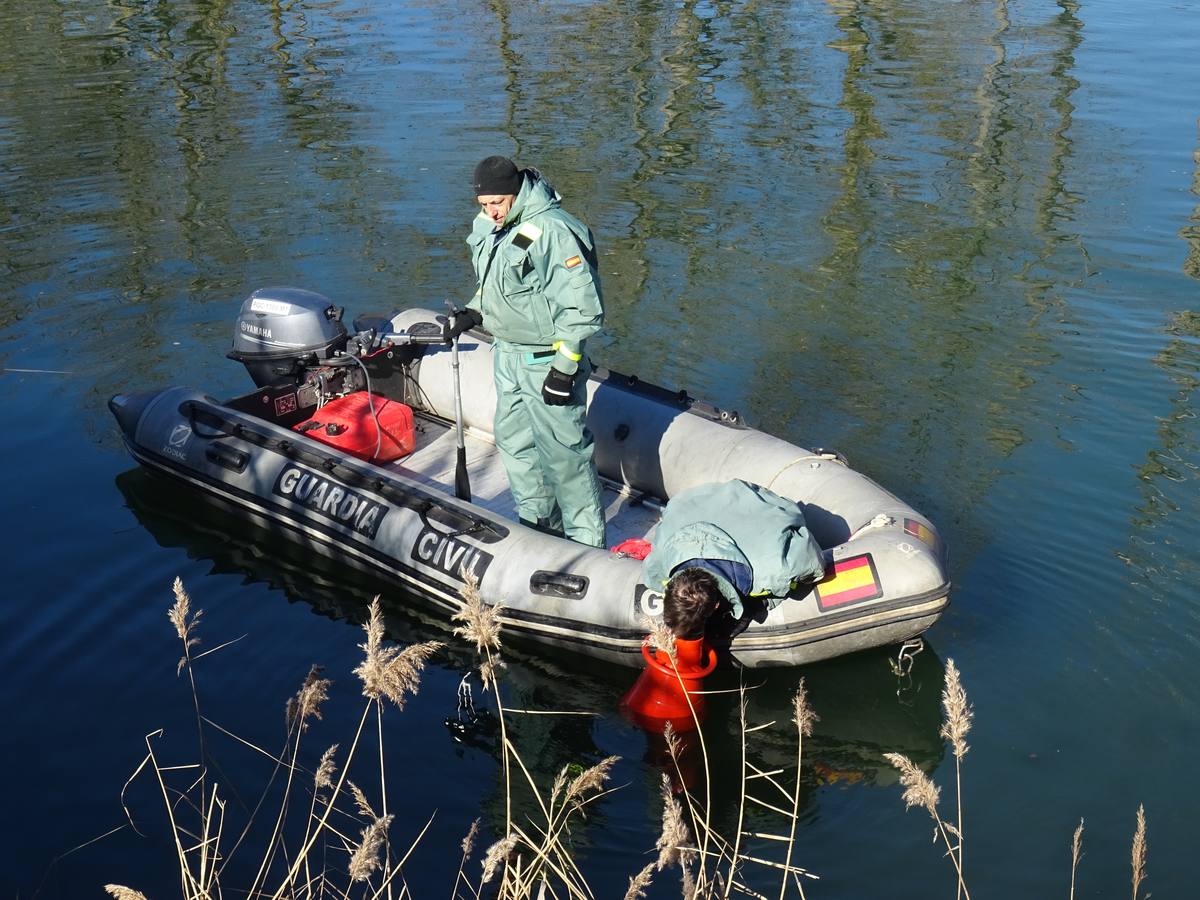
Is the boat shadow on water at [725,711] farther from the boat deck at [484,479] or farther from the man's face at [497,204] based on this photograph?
the man's face at [497,204]

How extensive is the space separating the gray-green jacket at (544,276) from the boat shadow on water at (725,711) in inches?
52.0

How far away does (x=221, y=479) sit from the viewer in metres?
6.32

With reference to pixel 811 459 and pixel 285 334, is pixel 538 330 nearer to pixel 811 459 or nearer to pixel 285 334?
pixel 811 459

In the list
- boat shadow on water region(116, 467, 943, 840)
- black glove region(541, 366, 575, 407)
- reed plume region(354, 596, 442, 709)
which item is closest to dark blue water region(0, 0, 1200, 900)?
boat shadow on water region(116, 467, 943, 840)

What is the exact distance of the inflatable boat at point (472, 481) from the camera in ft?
16.4

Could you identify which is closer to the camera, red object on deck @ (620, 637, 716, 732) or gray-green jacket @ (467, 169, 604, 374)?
red object on deck @ (620, 637, 716, 732)

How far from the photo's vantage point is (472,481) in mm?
6492

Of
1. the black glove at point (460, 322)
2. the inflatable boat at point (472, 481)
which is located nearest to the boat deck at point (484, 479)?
the inflatable boat at point (472, 481)

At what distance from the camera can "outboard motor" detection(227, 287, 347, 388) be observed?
→ 21.5 ft

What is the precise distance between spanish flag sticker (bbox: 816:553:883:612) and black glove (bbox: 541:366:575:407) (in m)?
1.25

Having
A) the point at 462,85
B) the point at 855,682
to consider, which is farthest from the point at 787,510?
the point at 462,85

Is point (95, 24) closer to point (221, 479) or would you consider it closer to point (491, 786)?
point (221, 479)

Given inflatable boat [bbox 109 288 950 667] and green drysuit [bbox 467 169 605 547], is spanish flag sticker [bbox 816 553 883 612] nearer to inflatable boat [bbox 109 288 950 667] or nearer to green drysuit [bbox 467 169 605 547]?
inflatable boat [bbox 109 288 950 667]

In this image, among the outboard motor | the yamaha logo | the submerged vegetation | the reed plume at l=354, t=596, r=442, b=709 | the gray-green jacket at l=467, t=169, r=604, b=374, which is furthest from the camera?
the outboard motor
